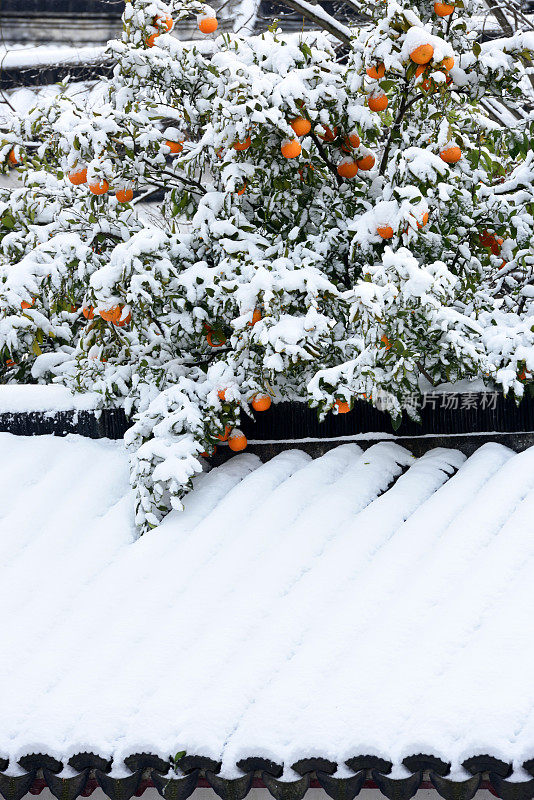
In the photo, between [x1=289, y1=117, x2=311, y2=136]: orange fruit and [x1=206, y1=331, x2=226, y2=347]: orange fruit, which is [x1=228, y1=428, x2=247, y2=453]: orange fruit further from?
[x1=289, y1=117, x2=311, y2=136]: orange fruit

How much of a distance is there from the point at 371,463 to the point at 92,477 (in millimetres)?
1403

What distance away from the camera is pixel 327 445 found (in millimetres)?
4094

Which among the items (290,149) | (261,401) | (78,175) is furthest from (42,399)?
(290,149)

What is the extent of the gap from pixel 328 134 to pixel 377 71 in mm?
418

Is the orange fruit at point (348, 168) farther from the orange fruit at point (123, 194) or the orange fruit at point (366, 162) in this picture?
the orange fruit at point (123, 194)

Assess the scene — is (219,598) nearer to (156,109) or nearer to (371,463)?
(371,463)

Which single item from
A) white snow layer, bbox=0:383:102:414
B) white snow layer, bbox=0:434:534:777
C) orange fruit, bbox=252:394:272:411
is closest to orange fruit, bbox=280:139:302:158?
orange fruit, bbox=252:394:272:411

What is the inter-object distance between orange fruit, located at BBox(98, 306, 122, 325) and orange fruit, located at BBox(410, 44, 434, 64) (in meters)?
1.61

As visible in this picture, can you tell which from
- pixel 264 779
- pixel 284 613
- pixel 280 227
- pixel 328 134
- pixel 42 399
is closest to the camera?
pixel 264 779

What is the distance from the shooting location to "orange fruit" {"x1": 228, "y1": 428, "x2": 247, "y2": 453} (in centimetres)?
394

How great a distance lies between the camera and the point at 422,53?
10.9 feet

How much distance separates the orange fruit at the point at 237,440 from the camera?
3939mm

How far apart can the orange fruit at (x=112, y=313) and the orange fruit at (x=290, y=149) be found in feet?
3.24

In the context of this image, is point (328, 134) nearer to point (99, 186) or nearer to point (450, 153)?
point (450, 153)
